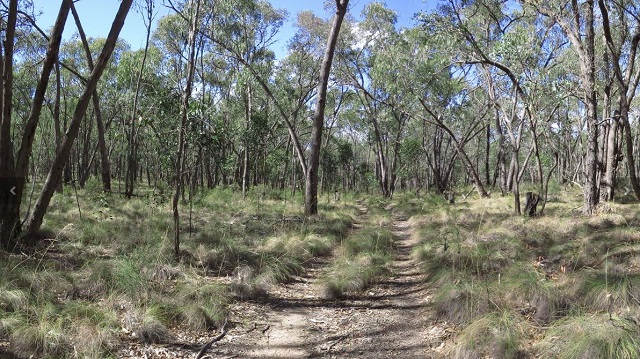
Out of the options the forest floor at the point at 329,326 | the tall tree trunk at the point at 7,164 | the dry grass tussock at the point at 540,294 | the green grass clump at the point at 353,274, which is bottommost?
the forest floor at the point at 329,326

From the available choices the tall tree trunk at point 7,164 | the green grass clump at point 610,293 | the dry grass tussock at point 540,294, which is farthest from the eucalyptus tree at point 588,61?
the tall tree trunk at point 7,164

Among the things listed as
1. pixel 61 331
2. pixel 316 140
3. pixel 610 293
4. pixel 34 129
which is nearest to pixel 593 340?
pixel 610 293

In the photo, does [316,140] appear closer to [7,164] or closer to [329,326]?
[7,164]

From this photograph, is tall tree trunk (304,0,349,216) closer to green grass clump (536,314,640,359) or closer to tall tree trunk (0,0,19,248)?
tall tree trunk (0,0,19,248)

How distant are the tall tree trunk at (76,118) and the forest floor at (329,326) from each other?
330 centimetres

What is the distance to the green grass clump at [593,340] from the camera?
115 inches

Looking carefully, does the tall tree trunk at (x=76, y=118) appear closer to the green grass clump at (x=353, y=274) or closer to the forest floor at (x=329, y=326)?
the forest floor at (x=329, y=326)

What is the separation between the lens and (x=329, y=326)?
184 inches

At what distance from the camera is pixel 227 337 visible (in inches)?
169

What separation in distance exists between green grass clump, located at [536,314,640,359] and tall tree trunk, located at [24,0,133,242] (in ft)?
19.9

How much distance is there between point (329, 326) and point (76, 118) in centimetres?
442

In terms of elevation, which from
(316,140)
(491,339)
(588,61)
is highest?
(588,61)

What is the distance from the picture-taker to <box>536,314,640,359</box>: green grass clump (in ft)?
9.61

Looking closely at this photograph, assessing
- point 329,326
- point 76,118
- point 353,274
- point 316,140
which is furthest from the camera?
point 316,140
